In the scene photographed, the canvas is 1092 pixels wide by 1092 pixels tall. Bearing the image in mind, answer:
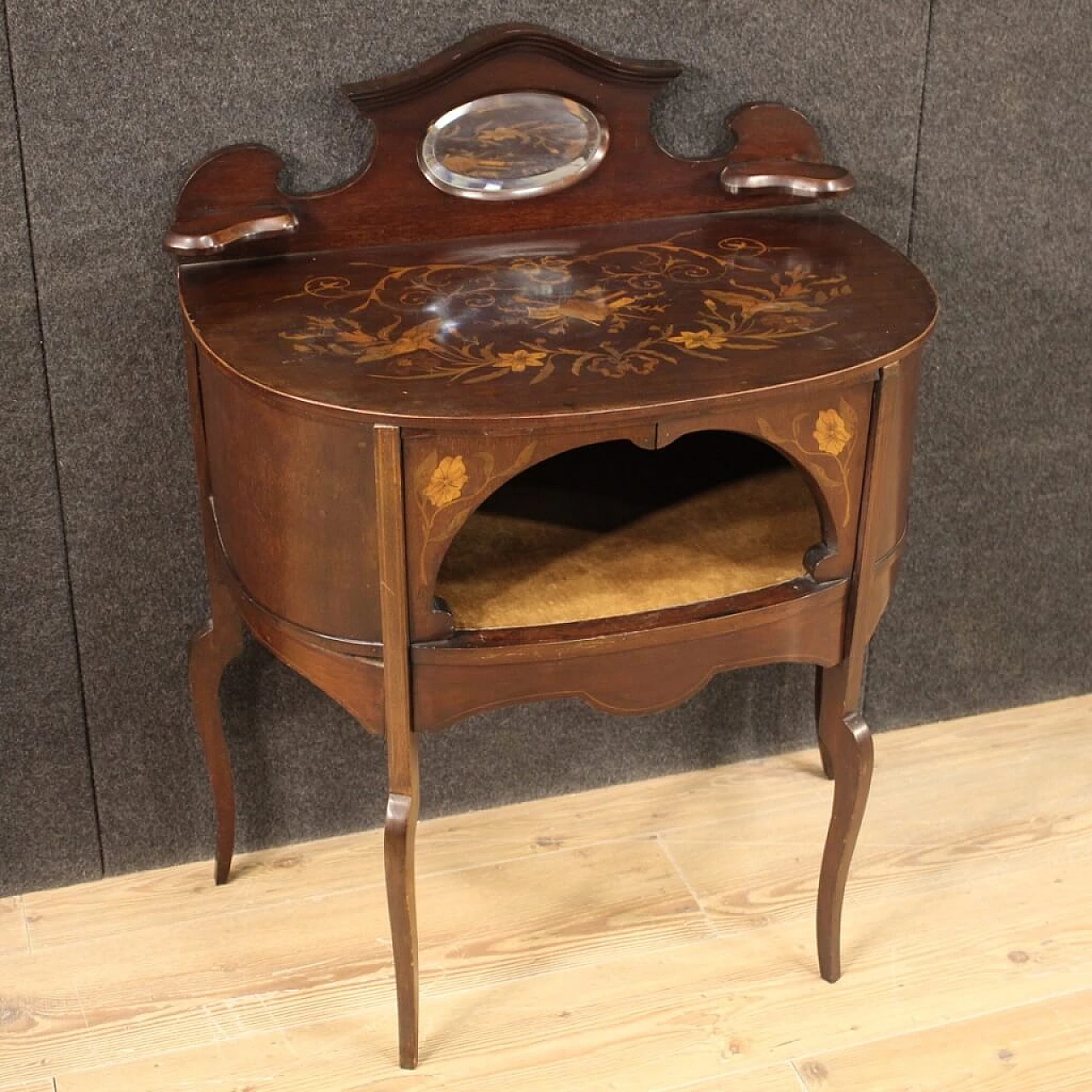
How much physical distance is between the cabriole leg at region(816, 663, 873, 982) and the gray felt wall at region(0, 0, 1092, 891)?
15.1 inches

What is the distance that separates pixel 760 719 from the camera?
1.93 metres

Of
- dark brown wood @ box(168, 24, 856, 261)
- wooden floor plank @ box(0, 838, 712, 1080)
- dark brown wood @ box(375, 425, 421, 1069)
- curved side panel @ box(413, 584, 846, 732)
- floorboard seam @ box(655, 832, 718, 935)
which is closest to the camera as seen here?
dark brown wood @ box(375, 425, 421, 1069)

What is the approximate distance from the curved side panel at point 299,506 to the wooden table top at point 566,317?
1.5 inches

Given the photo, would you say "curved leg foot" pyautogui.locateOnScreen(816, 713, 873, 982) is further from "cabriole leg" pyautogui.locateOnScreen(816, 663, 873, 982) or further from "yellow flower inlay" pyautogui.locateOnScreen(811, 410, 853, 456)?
"yellow flower inlay" pyautogui.locateOnScreen(811, 410, 853, 456)

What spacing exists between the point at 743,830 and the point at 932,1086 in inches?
16.3

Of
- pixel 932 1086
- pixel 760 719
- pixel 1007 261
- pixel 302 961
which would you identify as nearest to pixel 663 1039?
pixel 932 1086

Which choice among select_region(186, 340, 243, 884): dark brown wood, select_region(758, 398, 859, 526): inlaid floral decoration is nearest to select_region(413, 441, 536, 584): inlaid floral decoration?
select_region(758, 398, 859, 526): inlaid floral decoration

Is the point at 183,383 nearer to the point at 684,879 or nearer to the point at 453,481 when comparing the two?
the point at 453,481

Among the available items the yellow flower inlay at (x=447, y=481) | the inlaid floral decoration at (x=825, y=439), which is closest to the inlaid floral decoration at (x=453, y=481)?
the yellow flower inlay at (x=447, y=481)

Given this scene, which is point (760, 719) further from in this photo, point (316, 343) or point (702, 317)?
point (316, 343)

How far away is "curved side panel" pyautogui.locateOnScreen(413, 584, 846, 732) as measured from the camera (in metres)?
A: 1.29

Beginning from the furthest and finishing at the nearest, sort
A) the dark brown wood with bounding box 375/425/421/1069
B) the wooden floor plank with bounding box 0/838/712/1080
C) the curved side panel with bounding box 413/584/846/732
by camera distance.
A: the wooden floor plank with bounding box 0/838/712/1080, the curved side panel with bounding box 413/584/846/732, the dark brown wood with bounding box 375/425/421/1069

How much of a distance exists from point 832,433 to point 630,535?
0.24 m

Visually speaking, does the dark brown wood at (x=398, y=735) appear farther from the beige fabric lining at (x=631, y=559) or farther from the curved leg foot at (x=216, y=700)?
the curved leg foot at (x=216, y=700)
